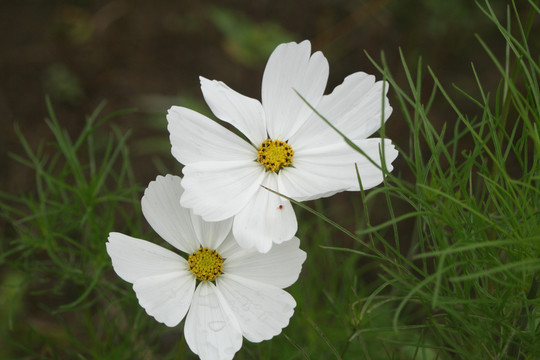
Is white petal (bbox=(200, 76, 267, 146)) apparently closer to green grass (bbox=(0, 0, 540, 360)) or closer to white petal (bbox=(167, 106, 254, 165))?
white petal (bbox=(167, 106, 254, 165))

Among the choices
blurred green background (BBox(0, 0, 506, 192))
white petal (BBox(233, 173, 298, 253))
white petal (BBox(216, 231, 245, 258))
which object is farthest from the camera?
blurred green background (BBox(0, 0, 506, 192))

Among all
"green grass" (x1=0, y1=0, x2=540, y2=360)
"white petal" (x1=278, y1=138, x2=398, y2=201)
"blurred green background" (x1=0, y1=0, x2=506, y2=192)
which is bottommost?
"green grass" (x1=0, y1=0, x2=540, y2=360)

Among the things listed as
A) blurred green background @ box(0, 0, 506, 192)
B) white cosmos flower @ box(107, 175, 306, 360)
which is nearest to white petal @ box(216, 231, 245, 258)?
white cosmos flower @ box(107, 175, 306, 360)

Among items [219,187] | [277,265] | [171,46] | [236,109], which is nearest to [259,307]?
[277,265]

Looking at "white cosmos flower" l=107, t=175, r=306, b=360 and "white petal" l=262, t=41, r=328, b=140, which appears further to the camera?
"white petal" l=262, t=41, r=328, b=140

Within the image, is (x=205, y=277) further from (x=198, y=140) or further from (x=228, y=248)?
(x=198, y=140)
